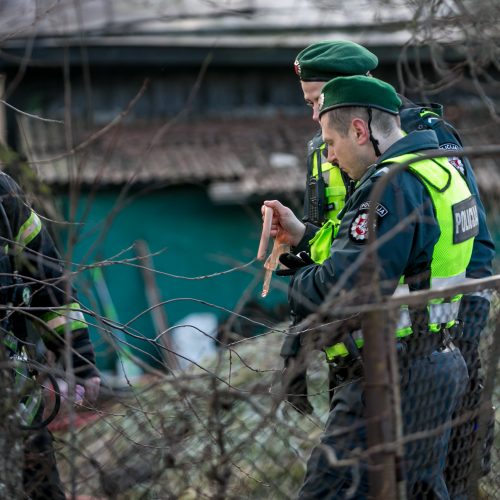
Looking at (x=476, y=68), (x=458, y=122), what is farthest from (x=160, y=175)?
(x=476, y=68)

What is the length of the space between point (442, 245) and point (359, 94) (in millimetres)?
624

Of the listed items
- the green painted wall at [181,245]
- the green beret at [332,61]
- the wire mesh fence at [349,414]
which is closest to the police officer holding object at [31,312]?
the wire mesh fence at [349,414]

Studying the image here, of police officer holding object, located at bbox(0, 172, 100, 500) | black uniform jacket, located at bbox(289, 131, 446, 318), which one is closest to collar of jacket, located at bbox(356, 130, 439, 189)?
black uniform jacket, located at bbox(289, 131, 446, 318)

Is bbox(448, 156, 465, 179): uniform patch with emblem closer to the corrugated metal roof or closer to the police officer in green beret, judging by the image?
the police officer in green beret

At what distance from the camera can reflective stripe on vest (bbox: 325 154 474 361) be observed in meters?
3.46

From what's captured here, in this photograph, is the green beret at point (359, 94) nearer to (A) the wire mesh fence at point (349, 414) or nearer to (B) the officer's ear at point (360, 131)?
(B) the officer's ear at point (360, 131)

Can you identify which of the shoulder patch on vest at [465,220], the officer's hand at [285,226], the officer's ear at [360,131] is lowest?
the officer's hand at [285,226]

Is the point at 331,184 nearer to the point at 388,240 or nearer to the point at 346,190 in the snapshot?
the point at 346,190

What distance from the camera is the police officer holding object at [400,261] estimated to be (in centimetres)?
336

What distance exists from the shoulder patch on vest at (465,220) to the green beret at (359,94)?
43cm

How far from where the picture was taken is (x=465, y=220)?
→ 3.58 m

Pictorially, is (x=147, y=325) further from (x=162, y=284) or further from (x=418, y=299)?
(x=418, y=299)

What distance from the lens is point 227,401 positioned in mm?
2688

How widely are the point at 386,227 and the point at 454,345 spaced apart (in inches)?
23.5
